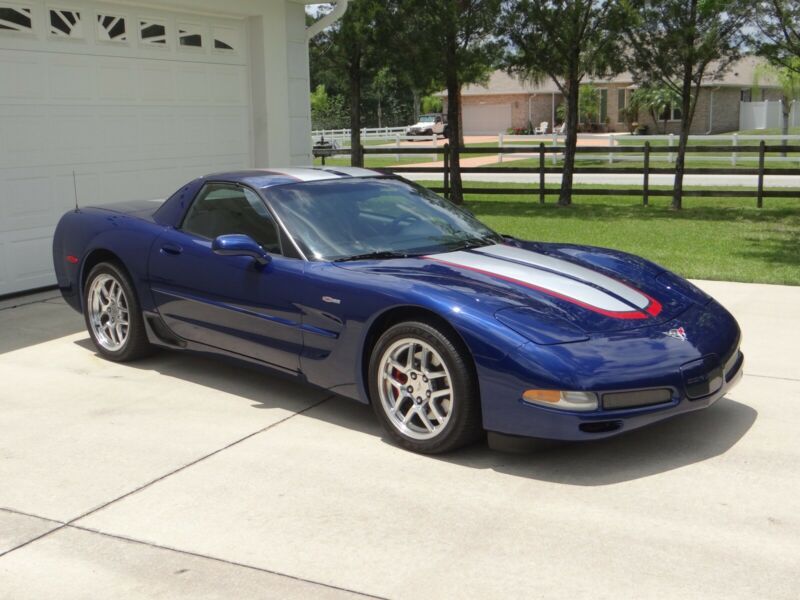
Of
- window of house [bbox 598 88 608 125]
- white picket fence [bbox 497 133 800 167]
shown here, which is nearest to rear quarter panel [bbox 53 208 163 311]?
white picket fence [bbox 497 133 800 167]

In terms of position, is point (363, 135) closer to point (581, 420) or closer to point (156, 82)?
point (156, 82)

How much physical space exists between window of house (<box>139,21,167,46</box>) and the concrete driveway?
561 centimetres

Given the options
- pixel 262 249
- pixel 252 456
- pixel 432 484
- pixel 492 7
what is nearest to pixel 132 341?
pixel 262 249

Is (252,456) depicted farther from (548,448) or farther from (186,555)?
(548,448)

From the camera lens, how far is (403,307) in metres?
4.84

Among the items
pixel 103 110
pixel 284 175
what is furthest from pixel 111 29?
pixel 284 175

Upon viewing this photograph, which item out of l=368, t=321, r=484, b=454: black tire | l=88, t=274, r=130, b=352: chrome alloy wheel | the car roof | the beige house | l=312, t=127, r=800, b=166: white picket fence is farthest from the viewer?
the beige house

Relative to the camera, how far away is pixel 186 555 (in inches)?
150

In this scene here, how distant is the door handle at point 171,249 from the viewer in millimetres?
6129

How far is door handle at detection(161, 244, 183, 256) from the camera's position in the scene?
613 centimetres

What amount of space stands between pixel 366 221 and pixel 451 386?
5.07 feet

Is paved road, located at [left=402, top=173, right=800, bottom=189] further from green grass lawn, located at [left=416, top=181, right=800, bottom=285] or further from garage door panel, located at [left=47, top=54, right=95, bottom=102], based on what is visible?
garage door panel, located at [left=47, top=54, right=95, bottom=102]

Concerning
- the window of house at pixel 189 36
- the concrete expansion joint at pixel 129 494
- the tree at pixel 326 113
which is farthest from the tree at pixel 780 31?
the tree at pixel 326 113

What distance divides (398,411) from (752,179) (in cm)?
2078
